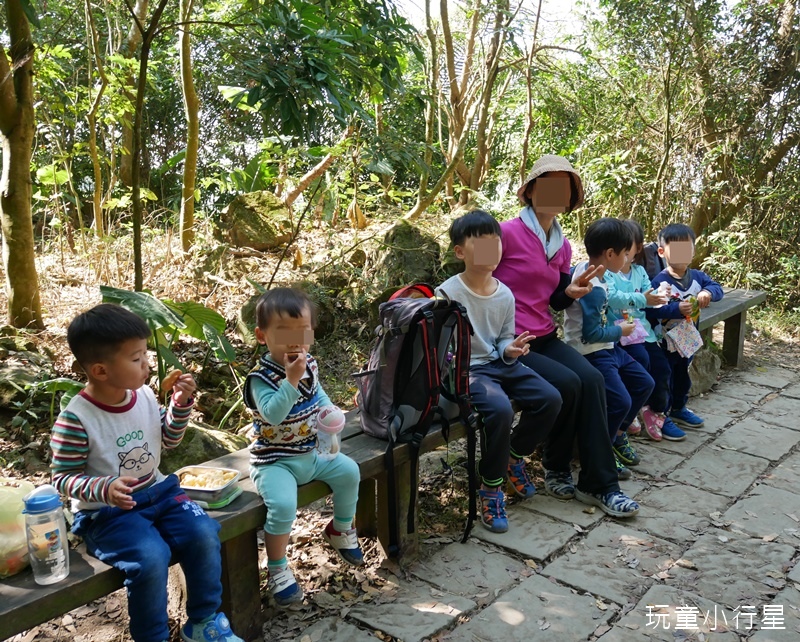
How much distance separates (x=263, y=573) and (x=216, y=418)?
5.76ft

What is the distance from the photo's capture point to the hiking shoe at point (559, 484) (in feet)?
11.3

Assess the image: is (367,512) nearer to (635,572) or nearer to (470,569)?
(470,569)

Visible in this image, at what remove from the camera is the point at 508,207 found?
7.46 m

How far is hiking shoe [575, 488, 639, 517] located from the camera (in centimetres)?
324

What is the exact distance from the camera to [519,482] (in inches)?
134

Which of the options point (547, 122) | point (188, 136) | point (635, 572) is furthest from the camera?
point (547, 122)

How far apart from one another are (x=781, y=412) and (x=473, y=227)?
2.90 metres

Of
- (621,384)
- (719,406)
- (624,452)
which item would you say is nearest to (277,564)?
(621,384)

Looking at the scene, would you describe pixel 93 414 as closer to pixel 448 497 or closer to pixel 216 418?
pixel 448 497

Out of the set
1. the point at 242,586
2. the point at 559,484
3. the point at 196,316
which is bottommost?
the point at 559,484

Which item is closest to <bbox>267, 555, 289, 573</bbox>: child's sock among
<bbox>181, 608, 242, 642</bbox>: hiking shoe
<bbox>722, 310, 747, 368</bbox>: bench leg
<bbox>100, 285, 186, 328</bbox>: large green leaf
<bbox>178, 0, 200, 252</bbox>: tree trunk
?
<bbox>181, 608, 242, 642</bbox>: hiking shoe

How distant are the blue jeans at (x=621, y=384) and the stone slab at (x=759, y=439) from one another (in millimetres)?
779

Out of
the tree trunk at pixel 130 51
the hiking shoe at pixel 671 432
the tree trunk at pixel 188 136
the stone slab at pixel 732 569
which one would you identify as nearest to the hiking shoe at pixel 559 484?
the stone slab at pixel 732 569

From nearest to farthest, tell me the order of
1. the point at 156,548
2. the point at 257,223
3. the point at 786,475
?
the point at 156,548, the point at 786,475, the point at 257,223
